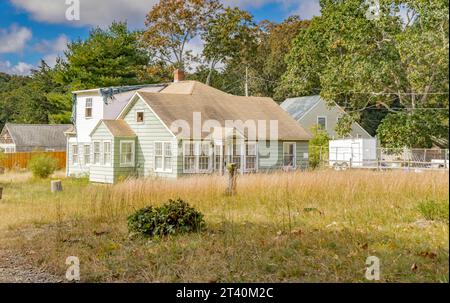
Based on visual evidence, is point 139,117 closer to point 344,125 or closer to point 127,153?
point 127,153

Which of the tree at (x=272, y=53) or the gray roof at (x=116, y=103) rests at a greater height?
the tree at (x=272, y=53)

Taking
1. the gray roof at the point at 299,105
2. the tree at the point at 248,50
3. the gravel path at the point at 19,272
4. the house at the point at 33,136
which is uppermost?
the tree at the point at 248,50

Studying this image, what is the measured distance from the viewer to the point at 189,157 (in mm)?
14445

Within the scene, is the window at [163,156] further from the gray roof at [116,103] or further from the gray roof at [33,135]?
the gray roof at [33,135]

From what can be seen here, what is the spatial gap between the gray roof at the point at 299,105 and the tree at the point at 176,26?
4304mm

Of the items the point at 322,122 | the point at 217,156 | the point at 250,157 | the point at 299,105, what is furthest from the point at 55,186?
the point at 322,122

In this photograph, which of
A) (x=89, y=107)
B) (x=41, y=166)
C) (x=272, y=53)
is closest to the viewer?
(x=272, y=53)

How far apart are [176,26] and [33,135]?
847 inches

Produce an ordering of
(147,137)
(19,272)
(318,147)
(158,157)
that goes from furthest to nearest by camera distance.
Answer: (318,147), (147,137), (158,157), (19,272)

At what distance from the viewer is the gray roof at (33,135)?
33.3 m

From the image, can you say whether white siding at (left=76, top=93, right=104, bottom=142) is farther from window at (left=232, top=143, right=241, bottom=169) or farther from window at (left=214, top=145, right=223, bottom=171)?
window at (left=232, top=143, right=241, bottom=169)

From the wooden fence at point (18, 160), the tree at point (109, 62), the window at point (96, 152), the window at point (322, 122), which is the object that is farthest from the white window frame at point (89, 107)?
the window at point (322, 122)

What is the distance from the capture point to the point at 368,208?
6.18 m

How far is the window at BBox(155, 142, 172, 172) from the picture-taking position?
48.3ft
